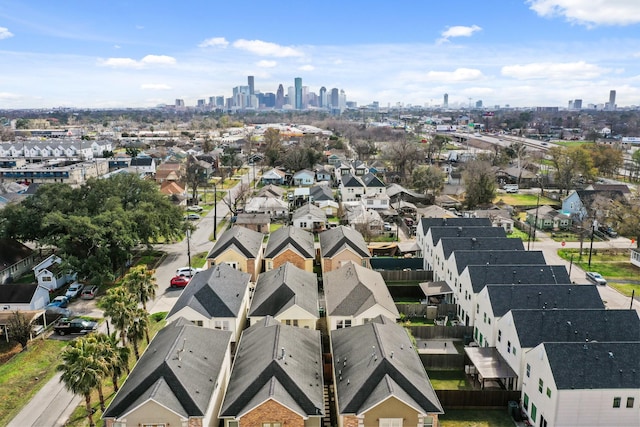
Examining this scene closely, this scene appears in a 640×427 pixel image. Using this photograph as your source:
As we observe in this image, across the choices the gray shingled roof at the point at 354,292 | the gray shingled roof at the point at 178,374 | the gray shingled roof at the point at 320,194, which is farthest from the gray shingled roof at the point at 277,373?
the gray shingled roof at the point at 320,194

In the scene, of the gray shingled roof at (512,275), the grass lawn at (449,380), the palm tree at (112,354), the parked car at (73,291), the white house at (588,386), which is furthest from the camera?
the parked car at (73,291)

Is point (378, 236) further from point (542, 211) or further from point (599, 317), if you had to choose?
point (599, 317)

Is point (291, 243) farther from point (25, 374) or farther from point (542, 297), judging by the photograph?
point (25, 374)

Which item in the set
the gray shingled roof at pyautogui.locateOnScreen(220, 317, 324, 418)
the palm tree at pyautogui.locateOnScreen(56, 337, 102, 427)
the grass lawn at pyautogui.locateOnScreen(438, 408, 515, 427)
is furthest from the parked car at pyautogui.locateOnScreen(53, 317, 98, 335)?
the grass lawn at pyautogui.locateOnScreen(438, 408, 515, 427)

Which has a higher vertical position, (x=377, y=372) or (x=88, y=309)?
(x=377, y=372)

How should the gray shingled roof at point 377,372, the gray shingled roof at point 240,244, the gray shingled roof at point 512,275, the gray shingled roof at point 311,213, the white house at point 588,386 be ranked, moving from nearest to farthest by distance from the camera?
1. the gray shingled roof at point 377,372
2. the white house at point 588,386
3. the gray shingled roof at point 512,275
4. the gray shingled roof at point 240,244
5. the gray shingled roof at point 311,213

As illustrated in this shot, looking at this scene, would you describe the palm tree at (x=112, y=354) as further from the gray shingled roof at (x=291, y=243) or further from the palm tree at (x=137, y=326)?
the gray shingled roof at (x=291, y=243)

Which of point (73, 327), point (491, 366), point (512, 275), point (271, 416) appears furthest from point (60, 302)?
point (512, 275)

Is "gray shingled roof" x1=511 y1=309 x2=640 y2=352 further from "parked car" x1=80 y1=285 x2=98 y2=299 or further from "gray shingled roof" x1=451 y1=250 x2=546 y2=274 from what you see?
"parked car" x1=80 y1=285 x2=98 y2=299
